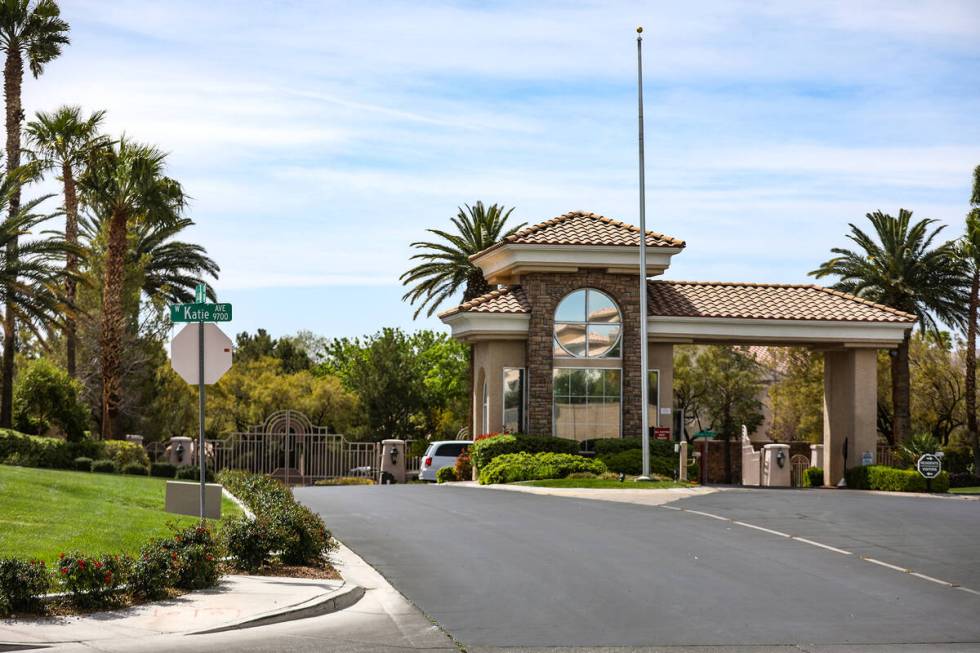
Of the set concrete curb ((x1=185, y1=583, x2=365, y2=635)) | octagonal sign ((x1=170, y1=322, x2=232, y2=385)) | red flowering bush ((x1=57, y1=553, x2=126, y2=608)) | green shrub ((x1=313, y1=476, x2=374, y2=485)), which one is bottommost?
green shrub ((x1=313, y1=476, x2=374, y2=485))

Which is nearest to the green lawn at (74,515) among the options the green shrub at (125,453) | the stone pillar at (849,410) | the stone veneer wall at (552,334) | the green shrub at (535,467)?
the green shrub at (125,453)

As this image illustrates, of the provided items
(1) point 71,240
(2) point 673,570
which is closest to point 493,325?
(1) point 71,240

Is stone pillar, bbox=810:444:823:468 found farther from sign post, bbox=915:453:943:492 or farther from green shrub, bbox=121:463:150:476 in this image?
green shrub, bbox=121:463:150:476

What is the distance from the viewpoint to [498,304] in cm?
3744

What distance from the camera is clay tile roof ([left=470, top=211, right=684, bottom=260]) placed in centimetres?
3709

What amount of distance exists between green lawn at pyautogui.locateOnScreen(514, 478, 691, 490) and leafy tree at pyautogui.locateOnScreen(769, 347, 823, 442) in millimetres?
28432

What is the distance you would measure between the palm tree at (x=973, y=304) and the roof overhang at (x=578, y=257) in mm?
17845

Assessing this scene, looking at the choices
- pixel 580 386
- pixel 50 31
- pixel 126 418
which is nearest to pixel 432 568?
pixel 580 386

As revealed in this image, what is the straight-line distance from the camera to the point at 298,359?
84562 mm

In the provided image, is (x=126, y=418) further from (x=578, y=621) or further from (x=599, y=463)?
(x=578, y=621)

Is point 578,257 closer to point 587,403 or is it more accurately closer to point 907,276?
point 587,403

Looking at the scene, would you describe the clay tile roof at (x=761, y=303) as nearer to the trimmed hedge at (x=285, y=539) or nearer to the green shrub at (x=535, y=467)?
the green shrub at (x=535, y=467)

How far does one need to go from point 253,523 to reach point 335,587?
176 cm

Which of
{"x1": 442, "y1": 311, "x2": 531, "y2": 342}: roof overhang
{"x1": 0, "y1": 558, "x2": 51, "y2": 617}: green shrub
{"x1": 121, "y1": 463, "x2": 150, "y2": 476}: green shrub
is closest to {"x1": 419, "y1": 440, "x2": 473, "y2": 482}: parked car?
{"x1": 442, "y1": 311, "x2": 531, "y2": 342}: roof overhang
